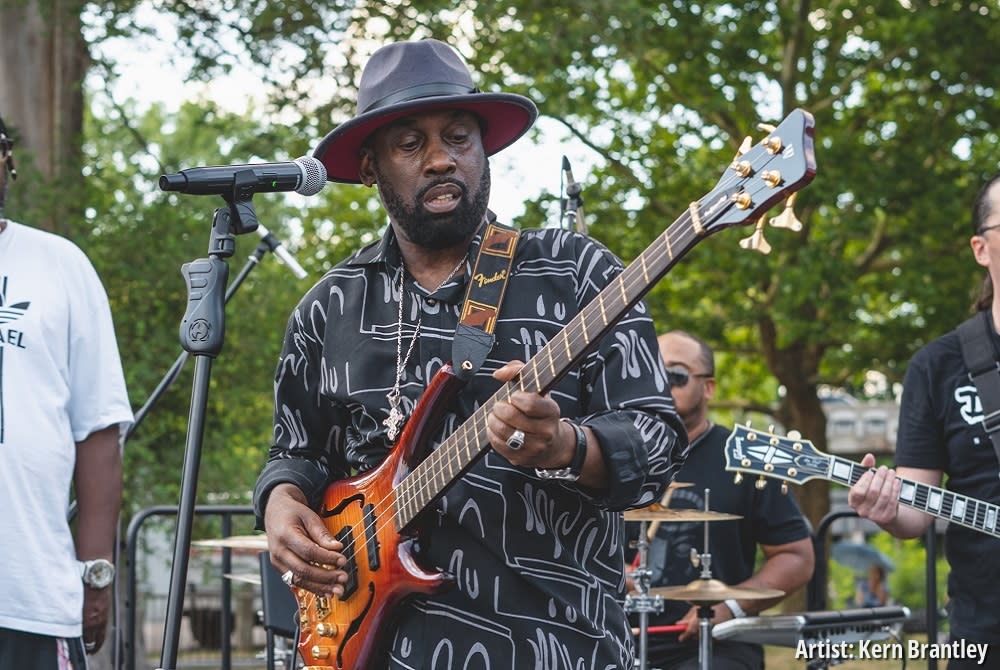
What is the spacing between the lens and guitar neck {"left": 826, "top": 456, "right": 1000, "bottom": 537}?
3.98 metres

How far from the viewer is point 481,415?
8.50ft

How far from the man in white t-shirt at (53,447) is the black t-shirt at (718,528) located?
8.65 ft

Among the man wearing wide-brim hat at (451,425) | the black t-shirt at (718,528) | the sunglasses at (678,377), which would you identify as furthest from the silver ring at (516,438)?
the sunglasses at (678,377)

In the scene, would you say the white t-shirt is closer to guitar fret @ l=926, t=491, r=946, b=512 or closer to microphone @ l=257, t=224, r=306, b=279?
microphone @ l=257, t=224, r=306, b=279

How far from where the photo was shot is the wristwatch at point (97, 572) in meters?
3.32

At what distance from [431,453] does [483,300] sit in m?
0.37

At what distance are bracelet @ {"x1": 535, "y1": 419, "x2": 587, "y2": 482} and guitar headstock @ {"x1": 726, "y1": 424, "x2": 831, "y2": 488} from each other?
7.47 feet

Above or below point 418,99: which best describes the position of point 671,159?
above

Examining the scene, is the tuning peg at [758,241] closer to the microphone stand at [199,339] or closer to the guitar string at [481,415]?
the guitar string at [481,415]

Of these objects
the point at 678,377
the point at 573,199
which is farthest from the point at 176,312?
the point at 573,199

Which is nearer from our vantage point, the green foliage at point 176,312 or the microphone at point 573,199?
the microphone at point 573,199

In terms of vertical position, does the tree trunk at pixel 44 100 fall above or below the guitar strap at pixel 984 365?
above

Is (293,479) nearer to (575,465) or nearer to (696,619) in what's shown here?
(575,465)

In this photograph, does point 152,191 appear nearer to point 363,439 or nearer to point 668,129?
point 668,129
